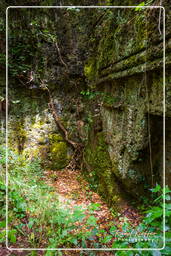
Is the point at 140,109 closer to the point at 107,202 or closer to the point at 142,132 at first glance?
the point at 142,132

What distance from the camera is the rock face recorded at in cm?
229

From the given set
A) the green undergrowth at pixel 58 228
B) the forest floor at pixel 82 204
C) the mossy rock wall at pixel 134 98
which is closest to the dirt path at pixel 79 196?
the forest floor at pixel 82 204

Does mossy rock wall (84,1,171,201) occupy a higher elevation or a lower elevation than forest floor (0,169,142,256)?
higher

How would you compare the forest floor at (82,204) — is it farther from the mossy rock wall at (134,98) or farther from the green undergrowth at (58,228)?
the mossy rock wall at (134,98)

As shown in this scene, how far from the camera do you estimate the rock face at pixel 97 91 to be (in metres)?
2.29

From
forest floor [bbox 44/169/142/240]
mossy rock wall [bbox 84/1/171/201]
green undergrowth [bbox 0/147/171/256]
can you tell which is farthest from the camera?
forest floor [bbox 44/169/142/240]

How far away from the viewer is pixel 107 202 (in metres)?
3.31

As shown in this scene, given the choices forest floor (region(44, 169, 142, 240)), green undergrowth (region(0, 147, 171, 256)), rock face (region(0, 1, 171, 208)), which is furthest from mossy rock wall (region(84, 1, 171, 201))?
green undergrowth (region(0, 147, 171, 256))

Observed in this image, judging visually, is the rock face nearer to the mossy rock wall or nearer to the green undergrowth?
the mossy rock wall

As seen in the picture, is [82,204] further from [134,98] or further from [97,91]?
[97,91]

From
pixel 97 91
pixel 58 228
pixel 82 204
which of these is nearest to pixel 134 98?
pixel 97 91

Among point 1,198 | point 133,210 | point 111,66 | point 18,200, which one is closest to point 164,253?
point 133,210

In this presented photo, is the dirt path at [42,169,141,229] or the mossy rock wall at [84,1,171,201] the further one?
the dirt path at [42,169,141,229]

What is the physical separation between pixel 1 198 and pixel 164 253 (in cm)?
217
